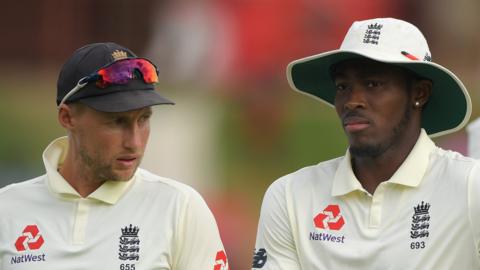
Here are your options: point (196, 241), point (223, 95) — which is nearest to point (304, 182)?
point (196, 241)

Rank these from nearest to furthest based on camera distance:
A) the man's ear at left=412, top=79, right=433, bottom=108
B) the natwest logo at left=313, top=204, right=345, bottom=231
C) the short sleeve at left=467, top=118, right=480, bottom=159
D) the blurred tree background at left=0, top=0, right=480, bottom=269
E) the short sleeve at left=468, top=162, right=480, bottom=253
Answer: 1. the short sleeve at left=468, top=162, right=480, bottom=253
2. the natwest logo at left=313, top=204, right=345, bottom=231
3. the man's ear at left=412, top=79, right=433, bottom=108
4. the short sleeve at left=467, top=118, right=480, bottom=159
5. the blurred tree background at left=0, top=0, right=480, bottom=269

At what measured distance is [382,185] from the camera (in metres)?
5.73

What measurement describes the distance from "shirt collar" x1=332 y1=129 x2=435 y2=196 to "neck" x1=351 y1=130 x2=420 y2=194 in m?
0.04

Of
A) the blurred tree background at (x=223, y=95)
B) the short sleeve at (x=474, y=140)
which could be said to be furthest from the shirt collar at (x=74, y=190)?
the blurred tree background at (x=223, y=95)

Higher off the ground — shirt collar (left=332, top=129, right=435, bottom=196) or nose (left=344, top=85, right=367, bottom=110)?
nose (left=344, top=85, right=367, bottom=110)

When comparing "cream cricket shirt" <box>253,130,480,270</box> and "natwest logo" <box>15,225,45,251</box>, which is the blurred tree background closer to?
"cream cricket shirt" <box>253,130,480,270</box>

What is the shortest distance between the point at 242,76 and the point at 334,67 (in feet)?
25.1

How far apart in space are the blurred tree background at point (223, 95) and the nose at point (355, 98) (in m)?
6.25

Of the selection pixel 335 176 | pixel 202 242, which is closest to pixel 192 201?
pixel 202 242

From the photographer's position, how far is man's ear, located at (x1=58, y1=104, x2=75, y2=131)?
5.84 meters

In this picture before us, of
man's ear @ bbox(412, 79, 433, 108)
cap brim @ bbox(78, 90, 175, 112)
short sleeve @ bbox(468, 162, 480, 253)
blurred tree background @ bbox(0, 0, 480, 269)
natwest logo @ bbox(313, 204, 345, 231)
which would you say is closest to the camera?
short sleeve @ bbox(468, 162, 480, 253)

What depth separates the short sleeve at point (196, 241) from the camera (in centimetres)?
566

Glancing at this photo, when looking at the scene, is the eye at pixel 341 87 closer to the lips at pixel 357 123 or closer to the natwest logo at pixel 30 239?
the lips at pixel 357 123

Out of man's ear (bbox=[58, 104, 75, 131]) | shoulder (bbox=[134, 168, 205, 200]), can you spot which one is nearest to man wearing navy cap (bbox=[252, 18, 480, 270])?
shoulder (bbox=[134, 168, 205, 200])
